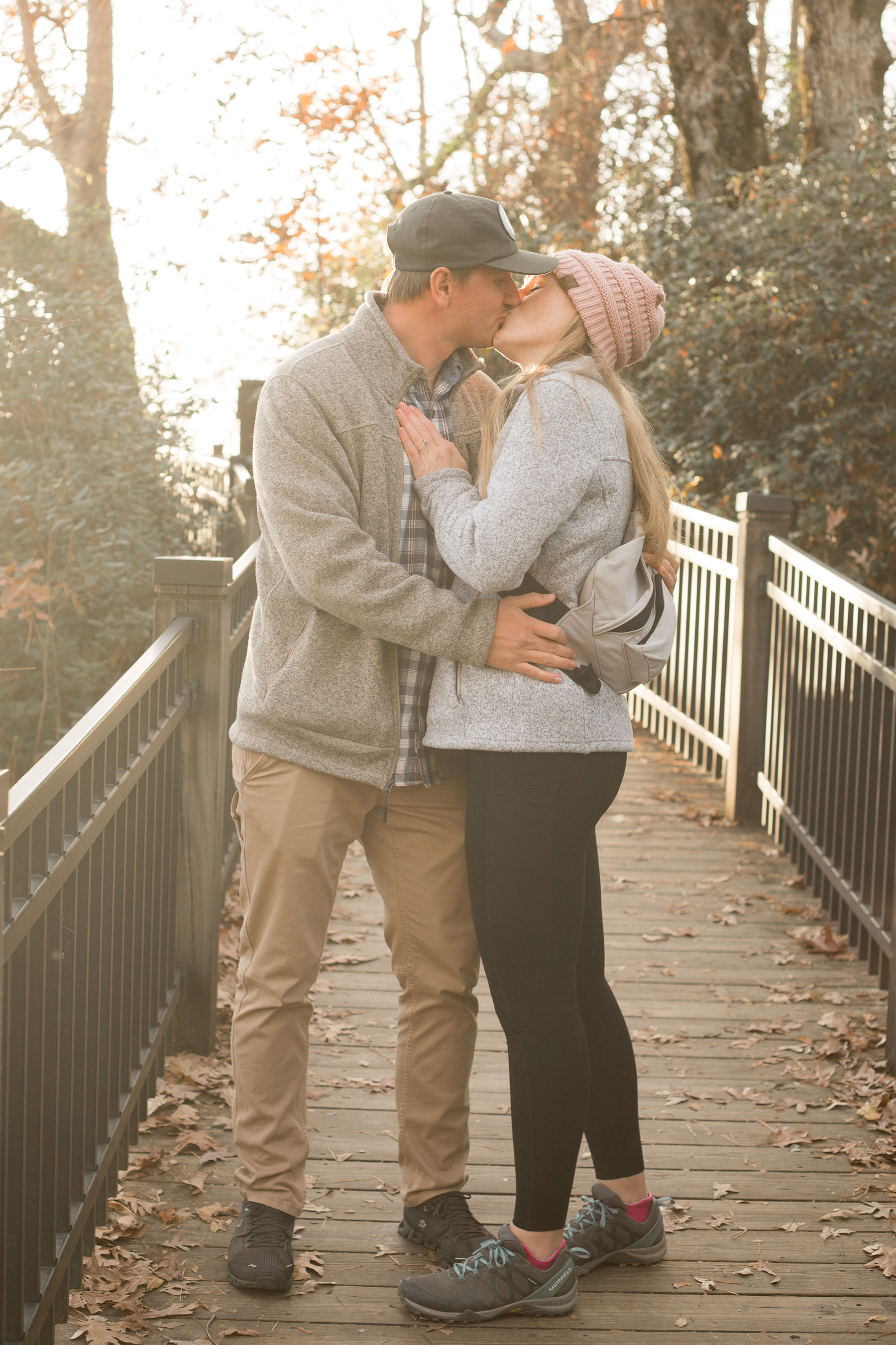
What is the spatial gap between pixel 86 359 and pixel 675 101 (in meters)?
5.94

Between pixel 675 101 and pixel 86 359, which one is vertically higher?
pixel 675 101

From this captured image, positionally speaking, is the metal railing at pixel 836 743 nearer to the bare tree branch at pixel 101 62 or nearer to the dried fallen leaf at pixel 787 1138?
the dried fallen leaf at pixel 787 1138

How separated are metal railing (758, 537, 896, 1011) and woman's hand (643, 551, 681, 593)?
1.56m

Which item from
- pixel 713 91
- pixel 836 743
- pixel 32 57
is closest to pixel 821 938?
pixel 836 743

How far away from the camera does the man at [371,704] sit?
2.68 m

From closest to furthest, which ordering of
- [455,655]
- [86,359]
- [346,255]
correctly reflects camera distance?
[455,655] < [86,359] < [346,255]


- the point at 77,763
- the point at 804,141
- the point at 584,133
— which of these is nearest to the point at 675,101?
the point at 804,141

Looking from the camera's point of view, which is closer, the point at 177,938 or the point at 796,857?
the point at 177,938

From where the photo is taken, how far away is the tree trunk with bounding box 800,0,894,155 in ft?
37.2

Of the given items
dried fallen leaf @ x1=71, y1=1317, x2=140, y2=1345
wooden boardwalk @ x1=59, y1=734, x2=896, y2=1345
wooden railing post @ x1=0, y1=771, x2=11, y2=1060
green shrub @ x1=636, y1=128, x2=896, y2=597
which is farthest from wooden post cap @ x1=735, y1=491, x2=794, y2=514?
wooden railing post @ x1=0, y1=771, x2=11, y2=1060

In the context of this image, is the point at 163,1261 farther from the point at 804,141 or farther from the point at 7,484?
the point at 804,141

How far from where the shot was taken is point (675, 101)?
11289 millimetres

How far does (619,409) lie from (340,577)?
624 millimetres

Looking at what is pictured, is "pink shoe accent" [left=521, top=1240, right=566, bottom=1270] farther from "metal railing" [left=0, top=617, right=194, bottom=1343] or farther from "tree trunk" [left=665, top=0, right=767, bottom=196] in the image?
"tree trunk" [left=665, top=0, right=767, bottom=196]
